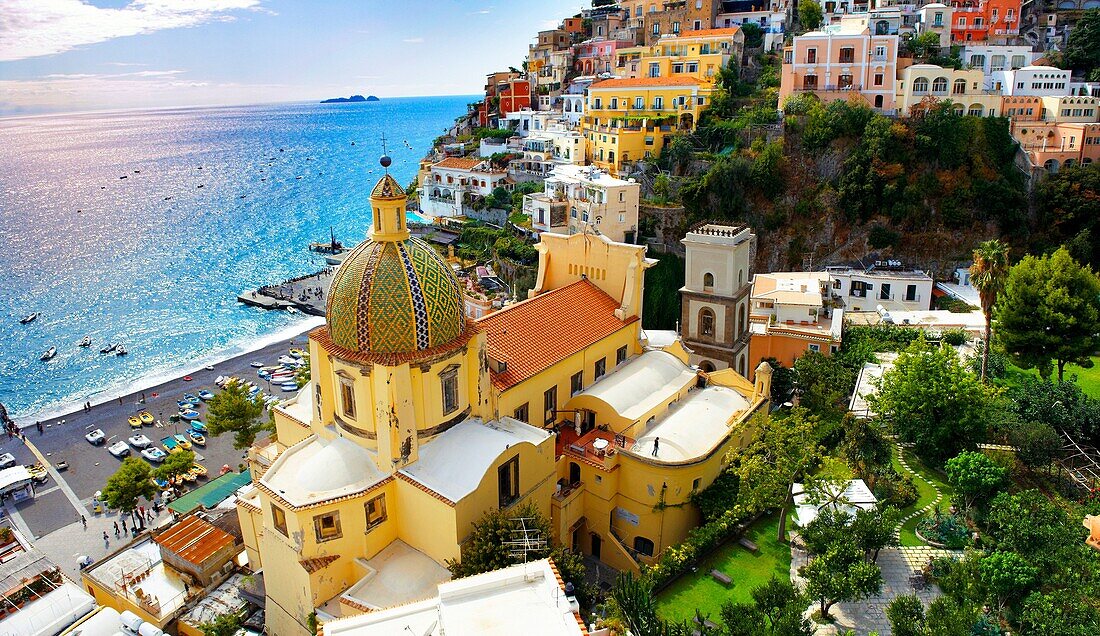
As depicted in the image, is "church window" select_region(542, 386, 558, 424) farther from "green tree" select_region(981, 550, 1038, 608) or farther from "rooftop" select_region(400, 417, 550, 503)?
"green tree" select_region(981, 550, 1038, 608)

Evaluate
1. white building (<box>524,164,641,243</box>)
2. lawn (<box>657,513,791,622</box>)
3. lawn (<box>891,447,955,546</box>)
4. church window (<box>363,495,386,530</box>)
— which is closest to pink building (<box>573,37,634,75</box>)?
white building (<box>524,164,641,243</box>)

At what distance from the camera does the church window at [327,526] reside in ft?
64.1

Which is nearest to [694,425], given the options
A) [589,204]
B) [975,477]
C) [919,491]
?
[919,491]

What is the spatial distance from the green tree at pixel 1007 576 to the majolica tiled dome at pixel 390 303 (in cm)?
1537

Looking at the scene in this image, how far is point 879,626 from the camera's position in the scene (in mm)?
18703

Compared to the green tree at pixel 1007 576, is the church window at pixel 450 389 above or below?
above

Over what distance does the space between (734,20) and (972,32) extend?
23021mm

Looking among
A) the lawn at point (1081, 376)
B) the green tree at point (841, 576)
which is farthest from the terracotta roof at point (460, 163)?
the green tree at point (841, 576)

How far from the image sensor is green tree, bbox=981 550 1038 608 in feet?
56.8

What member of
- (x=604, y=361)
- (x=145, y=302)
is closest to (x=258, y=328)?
(x=145, y=302)

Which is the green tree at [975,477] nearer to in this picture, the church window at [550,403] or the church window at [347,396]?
the church window at [550,403]

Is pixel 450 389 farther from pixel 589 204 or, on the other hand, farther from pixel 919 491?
pixel 589 204

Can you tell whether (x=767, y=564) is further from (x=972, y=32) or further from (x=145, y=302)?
(x=145, y=302)

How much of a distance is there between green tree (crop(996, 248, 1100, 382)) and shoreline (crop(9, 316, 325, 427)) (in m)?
44.6
